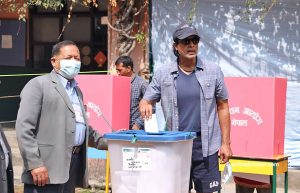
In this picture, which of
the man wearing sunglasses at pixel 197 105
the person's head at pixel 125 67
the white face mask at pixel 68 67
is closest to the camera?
the white face mask at pixel 68 67

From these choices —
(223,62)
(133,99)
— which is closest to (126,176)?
(133,99)

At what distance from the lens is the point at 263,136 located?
6609mm

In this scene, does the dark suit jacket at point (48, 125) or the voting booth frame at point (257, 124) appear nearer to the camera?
the dark suit jacket at point (48, 125)

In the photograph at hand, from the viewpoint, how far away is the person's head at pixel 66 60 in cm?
527

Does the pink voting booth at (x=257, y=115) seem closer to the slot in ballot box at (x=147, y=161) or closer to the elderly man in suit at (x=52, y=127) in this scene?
the slot in ballot box at (x=147, y=161)

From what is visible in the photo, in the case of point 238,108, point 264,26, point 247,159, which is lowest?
point 247,159

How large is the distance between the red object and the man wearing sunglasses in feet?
21.8

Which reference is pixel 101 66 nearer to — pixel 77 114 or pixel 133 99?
pixel 133 99

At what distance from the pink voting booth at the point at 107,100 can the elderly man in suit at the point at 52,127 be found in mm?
2077

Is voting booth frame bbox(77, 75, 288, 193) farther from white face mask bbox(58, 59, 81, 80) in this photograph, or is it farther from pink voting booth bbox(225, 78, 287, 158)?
white face mask bbox(58, 59, 81, 80)

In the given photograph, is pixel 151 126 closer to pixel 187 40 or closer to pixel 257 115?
pixel 187 40

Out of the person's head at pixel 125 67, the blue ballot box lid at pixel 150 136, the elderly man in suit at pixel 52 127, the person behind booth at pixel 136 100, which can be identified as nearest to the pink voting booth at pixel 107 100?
the person behind booth at pixel 136 100

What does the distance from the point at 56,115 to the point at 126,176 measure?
0.75m

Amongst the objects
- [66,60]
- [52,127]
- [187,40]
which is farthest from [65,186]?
[187,40]
